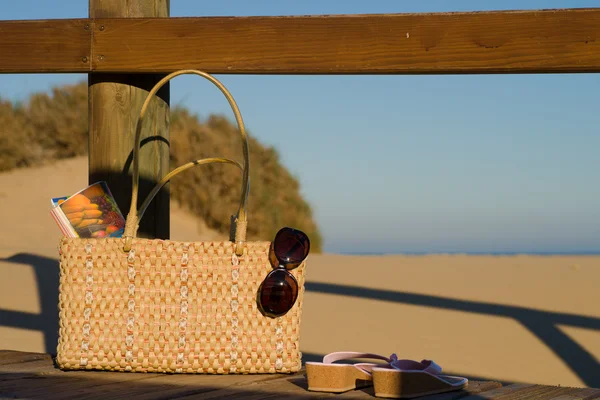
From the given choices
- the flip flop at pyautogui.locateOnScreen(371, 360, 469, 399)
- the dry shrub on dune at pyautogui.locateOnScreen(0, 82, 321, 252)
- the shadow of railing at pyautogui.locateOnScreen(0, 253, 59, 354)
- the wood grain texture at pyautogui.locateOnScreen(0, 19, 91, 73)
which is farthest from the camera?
the dry shrub on dune at pyautogui.locateOnScreen(0, 82, 321, 252)

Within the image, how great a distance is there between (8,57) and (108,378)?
45.4 inches

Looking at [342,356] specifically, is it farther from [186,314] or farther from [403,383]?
[186,314]

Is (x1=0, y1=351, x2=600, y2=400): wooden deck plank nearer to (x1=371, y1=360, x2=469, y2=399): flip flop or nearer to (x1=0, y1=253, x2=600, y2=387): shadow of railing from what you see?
(x1=371, y1=360, x2=469, y2=399): flip flop

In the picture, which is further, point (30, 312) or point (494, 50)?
point (30, 312)

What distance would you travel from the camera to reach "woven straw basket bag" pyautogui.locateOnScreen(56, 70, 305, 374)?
1.95m

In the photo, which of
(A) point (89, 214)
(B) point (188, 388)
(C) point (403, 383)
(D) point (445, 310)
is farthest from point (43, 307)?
(C) point (403, 383)

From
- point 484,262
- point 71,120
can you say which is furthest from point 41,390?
point 71,120

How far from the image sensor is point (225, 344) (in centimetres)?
195

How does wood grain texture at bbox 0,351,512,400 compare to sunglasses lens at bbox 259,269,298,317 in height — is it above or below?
below

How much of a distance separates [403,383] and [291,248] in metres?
0.45

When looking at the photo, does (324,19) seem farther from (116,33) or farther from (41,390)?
(41,390)

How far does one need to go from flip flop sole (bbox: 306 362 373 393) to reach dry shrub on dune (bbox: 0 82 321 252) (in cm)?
753

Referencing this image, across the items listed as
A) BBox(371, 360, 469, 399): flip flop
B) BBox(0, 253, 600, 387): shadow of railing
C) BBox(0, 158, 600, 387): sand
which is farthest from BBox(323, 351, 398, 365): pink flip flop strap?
BBox(0, 253, 600, 387): shadow of railing

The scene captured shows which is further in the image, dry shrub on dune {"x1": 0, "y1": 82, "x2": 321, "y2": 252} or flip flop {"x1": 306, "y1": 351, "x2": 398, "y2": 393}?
dry shrub on dune {"x1": 0, "y1": 82, "x2": 321, "y2": 252}
